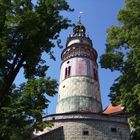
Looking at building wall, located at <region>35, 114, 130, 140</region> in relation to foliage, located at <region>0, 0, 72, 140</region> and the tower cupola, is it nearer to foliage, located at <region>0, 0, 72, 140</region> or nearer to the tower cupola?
foliage, located at <region>0, 0, 72, 140</region>

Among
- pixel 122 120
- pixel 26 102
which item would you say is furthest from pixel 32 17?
pixel 122 120

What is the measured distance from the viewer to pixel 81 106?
78.0ft

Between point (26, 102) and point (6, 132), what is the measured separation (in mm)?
1308

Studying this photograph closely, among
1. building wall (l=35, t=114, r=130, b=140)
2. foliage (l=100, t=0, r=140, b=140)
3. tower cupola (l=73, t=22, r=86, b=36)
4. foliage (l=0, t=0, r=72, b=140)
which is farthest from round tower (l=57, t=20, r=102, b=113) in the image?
foliage (l=0, t=0, r=72, b=140)

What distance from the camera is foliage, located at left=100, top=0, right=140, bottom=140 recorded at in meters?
11.2

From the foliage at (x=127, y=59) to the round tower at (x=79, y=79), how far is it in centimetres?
1108

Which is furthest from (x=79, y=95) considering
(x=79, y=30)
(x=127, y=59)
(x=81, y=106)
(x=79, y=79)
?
(x=127, y=59)

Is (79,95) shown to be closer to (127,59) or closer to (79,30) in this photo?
(79,30)

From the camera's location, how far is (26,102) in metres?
10.5

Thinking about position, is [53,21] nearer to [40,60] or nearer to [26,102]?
[40,60]

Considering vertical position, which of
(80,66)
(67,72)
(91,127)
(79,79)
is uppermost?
(80,66)

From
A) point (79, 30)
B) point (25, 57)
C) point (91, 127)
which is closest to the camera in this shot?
point (25, 57)

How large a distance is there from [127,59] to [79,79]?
1286cm

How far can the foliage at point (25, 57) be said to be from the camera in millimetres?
10047
